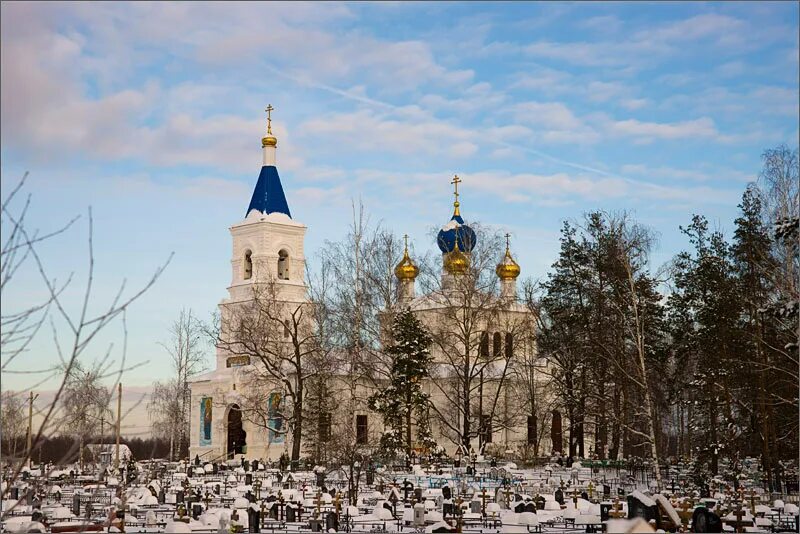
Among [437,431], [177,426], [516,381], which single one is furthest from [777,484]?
[177,426]

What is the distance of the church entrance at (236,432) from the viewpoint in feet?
166

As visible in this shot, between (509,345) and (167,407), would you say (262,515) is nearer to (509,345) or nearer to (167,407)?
(509,345)

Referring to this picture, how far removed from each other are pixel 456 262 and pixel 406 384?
677cm

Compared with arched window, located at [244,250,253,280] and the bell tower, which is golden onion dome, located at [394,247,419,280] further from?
arched window, located at [244,250,253,280]

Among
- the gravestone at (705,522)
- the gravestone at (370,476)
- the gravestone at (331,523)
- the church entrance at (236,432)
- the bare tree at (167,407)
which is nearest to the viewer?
the gravestone at (705,522)

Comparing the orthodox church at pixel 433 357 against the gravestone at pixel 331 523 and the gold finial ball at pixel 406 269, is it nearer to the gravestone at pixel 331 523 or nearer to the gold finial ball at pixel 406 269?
the gold finial ball at pixel 406 269

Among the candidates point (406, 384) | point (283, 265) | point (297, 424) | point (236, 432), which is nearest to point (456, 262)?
point (406, 384)

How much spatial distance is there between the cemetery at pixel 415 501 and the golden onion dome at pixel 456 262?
8.78 m

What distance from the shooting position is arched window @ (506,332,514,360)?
46344 mm

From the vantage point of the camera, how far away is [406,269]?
172ft

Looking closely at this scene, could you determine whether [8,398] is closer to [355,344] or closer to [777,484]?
[777,484]

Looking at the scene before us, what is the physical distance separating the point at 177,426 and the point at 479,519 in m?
36.5

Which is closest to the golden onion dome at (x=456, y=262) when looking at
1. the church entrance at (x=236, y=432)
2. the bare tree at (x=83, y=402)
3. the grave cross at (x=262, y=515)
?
the church entrance at (x=236, y=432)

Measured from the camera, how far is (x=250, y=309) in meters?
48.8
